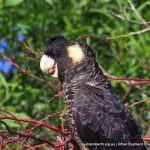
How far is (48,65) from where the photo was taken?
471 cm

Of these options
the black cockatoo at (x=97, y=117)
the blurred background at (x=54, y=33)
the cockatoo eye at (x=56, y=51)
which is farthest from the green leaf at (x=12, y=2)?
the black cockatoo at (x=97, y=117)

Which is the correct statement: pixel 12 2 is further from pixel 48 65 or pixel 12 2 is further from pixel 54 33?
pixel 48 65

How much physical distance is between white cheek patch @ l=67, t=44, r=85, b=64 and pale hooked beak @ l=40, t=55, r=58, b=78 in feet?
0.46

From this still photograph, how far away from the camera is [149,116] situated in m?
5.86

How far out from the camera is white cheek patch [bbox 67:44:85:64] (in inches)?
185

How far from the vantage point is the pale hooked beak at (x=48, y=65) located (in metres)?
4.69

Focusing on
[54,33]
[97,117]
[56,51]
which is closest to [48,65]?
[56,51]

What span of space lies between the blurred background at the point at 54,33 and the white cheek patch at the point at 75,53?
135 cm

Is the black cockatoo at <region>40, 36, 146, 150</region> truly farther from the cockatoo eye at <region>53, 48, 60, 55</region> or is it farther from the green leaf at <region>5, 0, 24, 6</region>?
the green leaf at <region>5, 0, 24, 6</region>

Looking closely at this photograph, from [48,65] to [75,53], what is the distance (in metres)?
0.21

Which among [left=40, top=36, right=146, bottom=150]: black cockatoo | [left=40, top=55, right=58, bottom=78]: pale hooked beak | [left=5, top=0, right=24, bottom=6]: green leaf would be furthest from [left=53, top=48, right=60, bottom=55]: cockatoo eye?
[left=5, top=0, right=24, bottom=6]: green leaf

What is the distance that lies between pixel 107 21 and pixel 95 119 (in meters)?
2.96

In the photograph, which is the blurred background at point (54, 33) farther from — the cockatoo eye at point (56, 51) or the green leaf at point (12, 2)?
the cockatoo eye at point (56, 51)

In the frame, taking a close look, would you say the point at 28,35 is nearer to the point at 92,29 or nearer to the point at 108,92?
the point at 92,29
